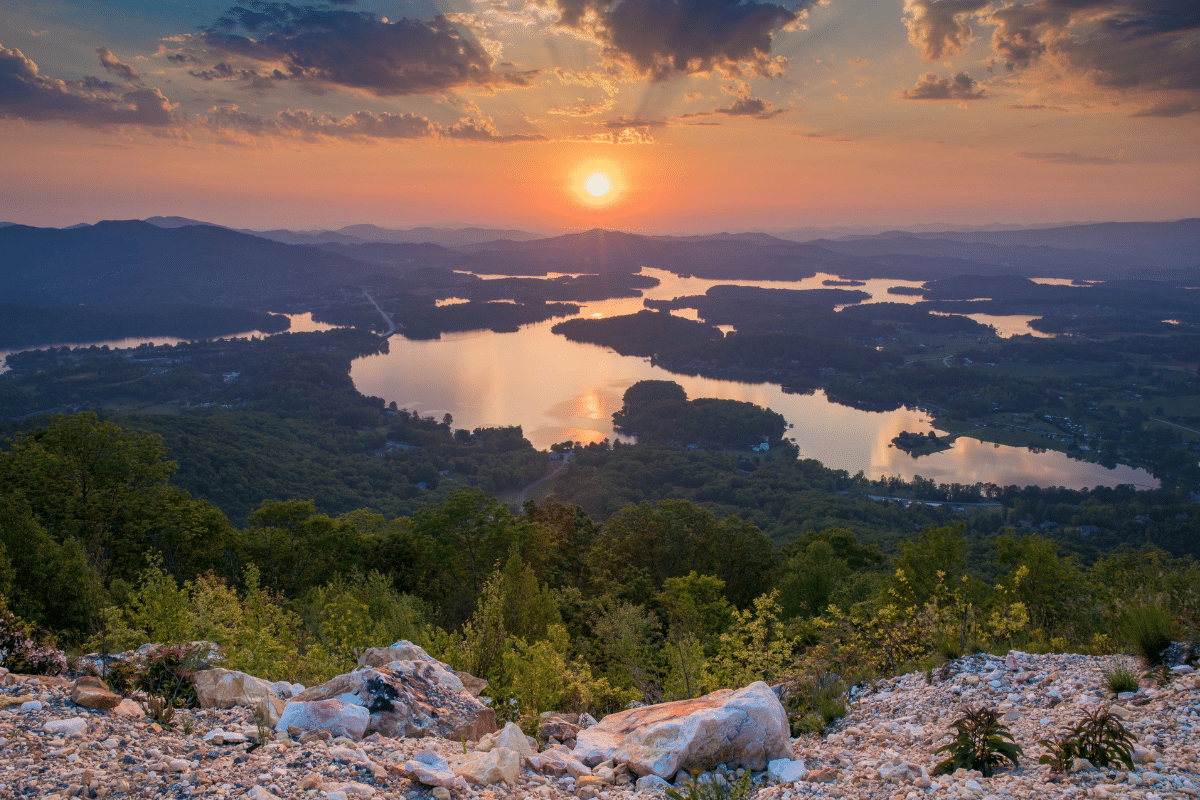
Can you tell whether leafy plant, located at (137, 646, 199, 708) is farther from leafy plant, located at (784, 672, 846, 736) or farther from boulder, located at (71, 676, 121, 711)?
leafy plant, located at (784, 672, 846, 736)

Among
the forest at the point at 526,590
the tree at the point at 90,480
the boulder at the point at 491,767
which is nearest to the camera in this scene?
the boulder at the point at 491,767

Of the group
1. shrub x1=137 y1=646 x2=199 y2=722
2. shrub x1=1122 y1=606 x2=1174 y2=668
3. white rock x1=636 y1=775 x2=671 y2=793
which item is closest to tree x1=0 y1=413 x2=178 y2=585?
shrub x1=137 y1=646 x2=199 y2=722

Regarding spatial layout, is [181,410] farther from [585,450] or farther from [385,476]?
[585,450]

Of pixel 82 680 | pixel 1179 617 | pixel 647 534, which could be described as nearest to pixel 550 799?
pixel 82 680

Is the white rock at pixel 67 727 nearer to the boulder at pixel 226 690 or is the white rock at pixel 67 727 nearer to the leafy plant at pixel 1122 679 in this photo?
the boulder at pixel 226 690

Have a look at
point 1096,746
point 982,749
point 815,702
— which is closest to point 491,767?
point 982,749

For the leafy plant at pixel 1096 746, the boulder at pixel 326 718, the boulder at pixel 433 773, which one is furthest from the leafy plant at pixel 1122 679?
the boulder at pixel 326 718

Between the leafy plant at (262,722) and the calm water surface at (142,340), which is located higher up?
Result: the calm water surface at (142,340)
